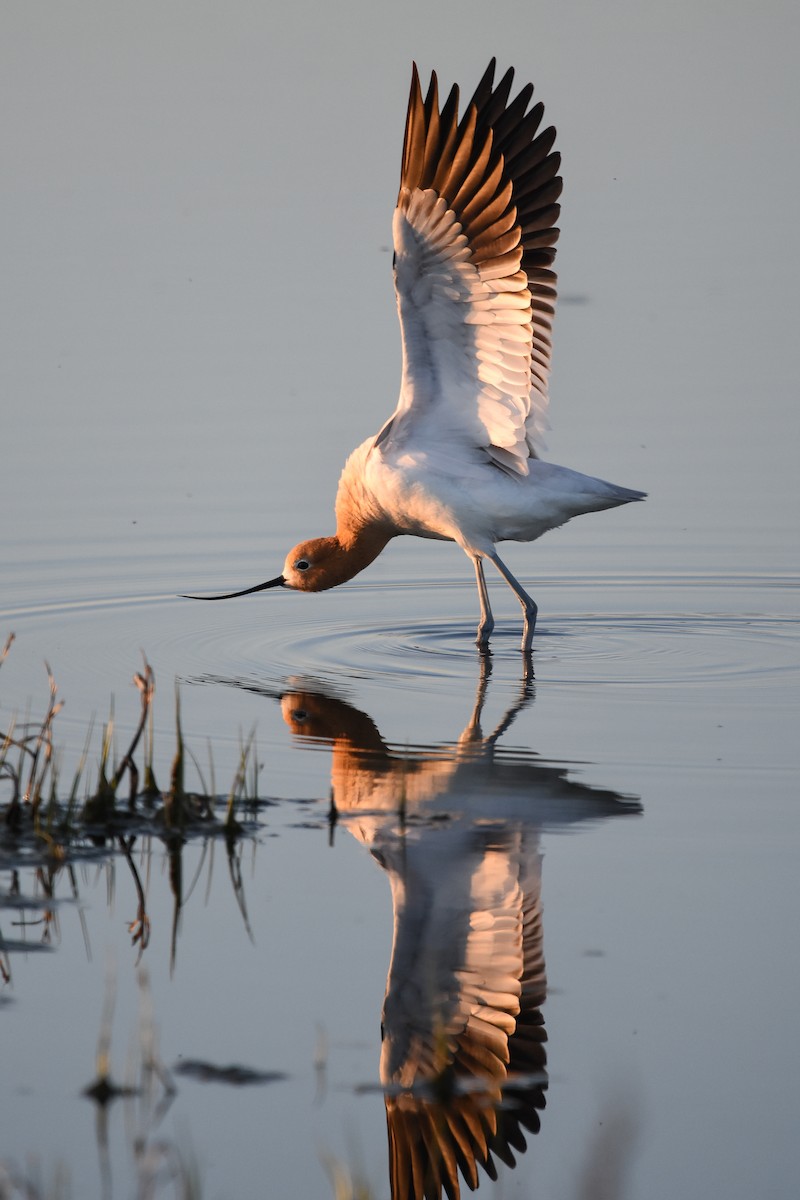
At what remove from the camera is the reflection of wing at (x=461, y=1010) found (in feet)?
13.6

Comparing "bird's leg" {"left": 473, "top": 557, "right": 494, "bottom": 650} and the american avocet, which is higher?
the american avocet

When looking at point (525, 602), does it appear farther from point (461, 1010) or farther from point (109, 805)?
point (461, 1010)

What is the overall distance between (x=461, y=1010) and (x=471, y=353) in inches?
191

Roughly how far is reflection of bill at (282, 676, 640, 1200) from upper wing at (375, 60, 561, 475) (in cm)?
205

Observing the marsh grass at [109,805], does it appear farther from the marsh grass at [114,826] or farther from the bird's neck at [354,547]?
the bird's neck at [354,547]

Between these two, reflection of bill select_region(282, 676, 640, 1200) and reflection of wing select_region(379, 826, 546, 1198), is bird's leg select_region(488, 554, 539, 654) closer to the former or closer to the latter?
reflection of bill select_region(282, 676, 640, 1200)

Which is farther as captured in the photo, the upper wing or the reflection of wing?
the upper wing

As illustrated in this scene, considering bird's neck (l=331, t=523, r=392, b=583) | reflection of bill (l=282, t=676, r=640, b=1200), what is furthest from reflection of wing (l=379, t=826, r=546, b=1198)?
bird's neck (l=331, t=523, r=392, b=583)

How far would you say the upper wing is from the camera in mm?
8430

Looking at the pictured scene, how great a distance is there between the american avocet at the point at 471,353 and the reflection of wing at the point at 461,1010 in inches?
137

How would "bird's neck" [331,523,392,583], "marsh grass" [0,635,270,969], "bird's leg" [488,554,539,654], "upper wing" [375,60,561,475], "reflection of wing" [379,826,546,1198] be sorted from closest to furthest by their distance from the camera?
"reflection of wing" [379,826,546,1198] < "marsh grass" [0,635,270,969] < "upper wing" [375,60,561,475] < "bird's leg" [488,554,539,654] < "bird's neck" [331,523,392,583]

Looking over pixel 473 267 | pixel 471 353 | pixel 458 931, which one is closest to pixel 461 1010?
pixel 458 931

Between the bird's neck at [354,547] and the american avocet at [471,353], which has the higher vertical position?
the american avocet at [471,353]

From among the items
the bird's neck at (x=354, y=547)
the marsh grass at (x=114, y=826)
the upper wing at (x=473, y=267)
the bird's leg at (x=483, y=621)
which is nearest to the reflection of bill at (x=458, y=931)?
the marsh grass at (x=114, y=826)
